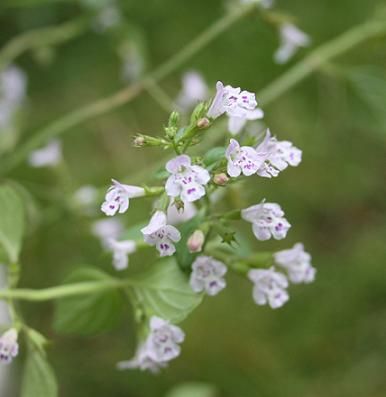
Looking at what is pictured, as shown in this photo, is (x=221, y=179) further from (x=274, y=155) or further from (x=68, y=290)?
(x=68, y=290)

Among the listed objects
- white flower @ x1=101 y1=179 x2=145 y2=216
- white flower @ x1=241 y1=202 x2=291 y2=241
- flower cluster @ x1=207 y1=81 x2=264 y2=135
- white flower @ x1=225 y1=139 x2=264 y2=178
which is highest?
flower cluster @ x1=207 y1=81 x2=264 y2=135

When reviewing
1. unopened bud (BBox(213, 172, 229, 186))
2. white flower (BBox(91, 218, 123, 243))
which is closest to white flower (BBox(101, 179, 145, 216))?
unopened bud (BBox(213, 172, 229, 186))

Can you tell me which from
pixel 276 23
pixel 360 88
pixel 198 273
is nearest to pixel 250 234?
pixel 360 88

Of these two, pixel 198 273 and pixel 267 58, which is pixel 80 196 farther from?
pixel 267 58

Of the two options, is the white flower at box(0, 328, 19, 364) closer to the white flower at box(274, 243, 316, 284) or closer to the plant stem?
the plant stem

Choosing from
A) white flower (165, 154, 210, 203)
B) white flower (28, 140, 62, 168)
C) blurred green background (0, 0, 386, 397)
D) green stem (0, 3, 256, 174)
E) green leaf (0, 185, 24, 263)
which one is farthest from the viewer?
blurred green background (0, 0, 386, 397)

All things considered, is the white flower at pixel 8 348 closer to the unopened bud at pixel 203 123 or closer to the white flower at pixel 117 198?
the white flower at pixel 117 198

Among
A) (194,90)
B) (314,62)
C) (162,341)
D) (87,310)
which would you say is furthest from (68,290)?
(314,62)

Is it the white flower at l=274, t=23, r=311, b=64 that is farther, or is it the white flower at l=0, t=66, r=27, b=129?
the white flower at l=0, t=66, r=27, b=129
